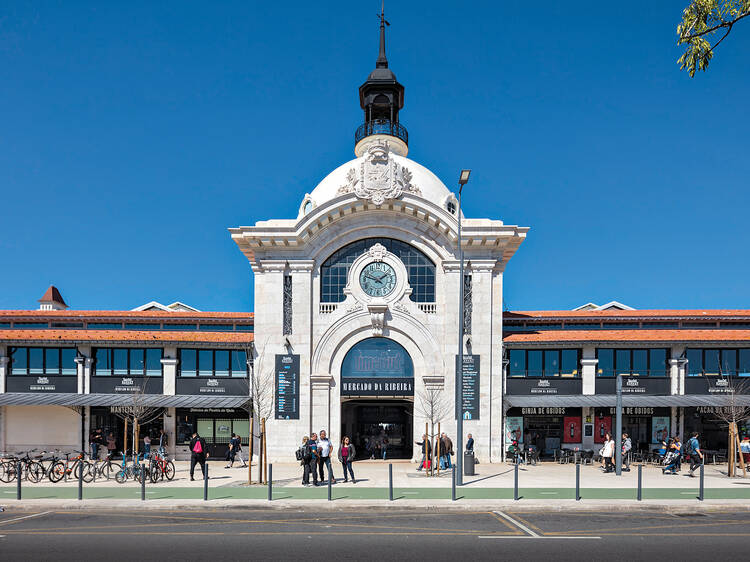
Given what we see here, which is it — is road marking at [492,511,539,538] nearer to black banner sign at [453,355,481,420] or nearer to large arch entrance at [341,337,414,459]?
black banner sign at [453,355,481,420]

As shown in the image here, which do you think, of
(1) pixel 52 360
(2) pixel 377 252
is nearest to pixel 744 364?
(2) pixel 377 252

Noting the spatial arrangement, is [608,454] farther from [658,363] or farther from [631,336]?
[658,363]

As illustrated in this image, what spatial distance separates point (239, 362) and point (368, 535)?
19009mm

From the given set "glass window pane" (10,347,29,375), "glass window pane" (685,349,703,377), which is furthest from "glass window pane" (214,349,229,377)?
"glass window pane" (685,349,703,377)

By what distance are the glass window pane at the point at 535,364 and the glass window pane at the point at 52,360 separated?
81.4 ft

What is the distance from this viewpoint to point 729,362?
28891mm

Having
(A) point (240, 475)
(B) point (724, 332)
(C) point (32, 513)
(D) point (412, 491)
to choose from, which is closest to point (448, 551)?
(D) point (412, 491)

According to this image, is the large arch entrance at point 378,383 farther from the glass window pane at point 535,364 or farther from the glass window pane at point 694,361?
the glass window pane at point 694,361

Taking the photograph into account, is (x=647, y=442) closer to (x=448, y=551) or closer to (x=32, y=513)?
(x=448, y=551)

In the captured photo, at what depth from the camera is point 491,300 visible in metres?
28.9

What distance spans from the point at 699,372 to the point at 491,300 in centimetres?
1123

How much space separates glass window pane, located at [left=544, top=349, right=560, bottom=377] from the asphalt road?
14312 mm

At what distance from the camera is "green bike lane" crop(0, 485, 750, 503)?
16891mm

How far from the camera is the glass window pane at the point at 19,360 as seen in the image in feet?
97.5
